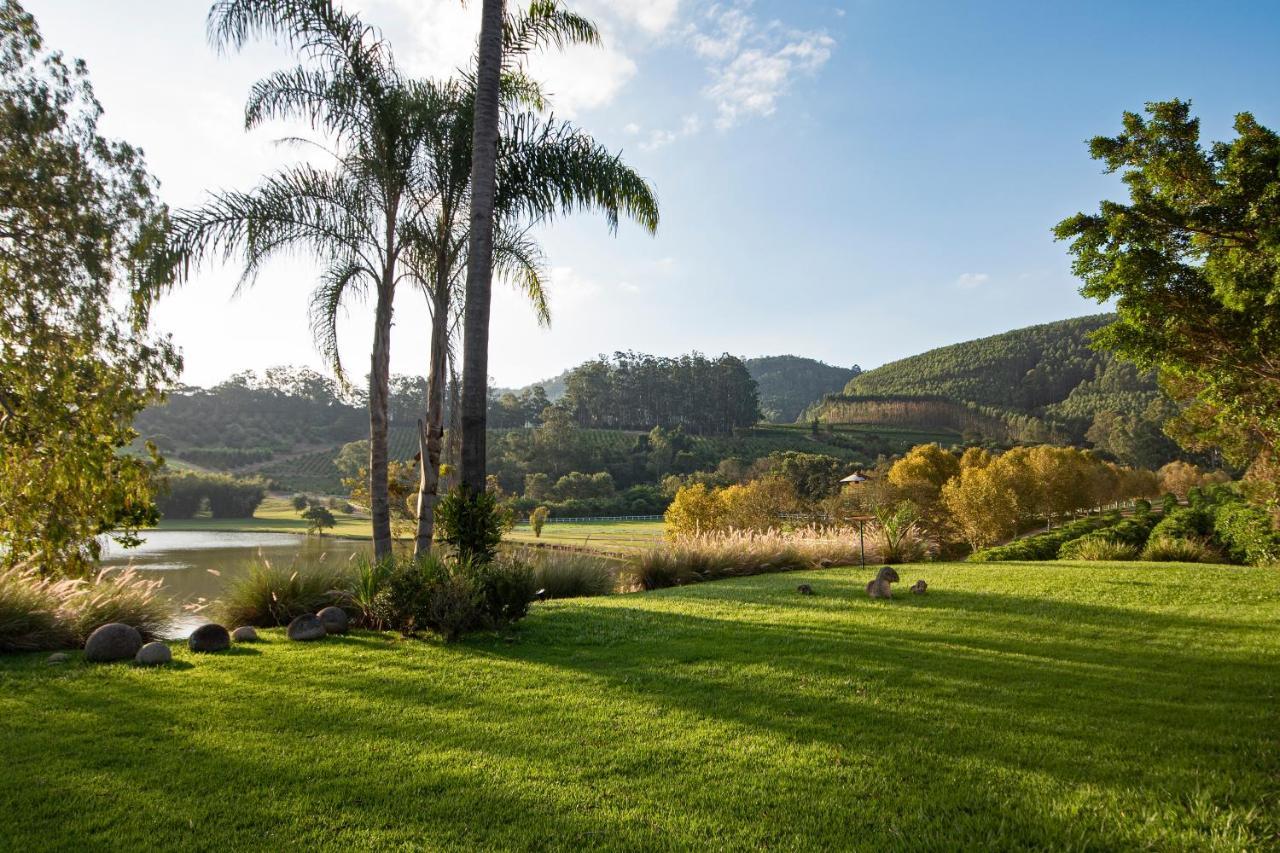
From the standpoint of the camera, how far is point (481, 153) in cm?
874

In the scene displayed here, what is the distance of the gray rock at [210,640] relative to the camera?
5.99 metres

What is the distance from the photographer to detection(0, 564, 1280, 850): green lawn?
2723 mm

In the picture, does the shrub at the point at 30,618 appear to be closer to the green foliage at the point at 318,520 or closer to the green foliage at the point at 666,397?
the green foliage at the point at 318,520

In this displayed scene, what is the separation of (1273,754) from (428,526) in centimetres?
910

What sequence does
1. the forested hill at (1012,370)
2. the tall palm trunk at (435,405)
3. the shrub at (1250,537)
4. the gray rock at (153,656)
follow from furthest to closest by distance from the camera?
1. the forested hill at (1012,370)
2. the shrub at (1250,537)
3. the tall palm trunk at (435,405)
4. the gray rock at (153,656)

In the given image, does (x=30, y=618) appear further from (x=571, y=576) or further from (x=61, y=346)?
(x=571, y=576)

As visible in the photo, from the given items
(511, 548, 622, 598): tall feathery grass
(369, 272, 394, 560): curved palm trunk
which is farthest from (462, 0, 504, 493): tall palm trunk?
(511, 548, 622, 598): tall feathery grass

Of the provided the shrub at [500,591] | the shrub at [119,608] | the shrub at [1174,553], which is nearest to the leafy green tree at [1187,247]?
the shrub at [500,591]

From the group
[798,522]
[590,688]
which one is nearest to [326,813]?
[590,688]

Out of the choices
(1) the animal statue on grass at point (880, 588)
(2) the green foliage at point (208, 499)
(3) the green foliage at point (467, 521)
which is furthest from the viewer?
(2) the green foliage at point (208, 499)

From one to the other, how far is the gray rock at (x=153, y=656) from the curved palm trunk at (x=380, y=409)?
4.72m

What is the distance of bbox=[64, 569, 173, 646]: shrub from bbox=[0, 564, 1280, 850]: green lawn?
2.88 feet

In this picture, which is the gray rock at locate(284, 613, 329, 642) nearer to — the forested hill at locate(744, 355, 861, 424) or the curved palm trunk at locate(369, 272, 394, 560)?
the curved palm trunk at locate(369, 272, 394, 560)

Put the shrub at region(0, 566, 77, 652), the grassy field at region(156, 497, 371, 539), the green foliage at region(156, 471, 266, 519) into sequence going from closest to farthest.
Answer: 1. the shrub at region(0, 566, 77, 652)
2. the grassy field at region(156, 497, 371, 539)
3. the green foliage at region(156, 471, 266, 519)
